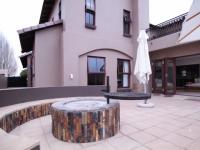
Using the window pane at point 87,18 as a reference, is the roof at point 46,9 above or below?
above

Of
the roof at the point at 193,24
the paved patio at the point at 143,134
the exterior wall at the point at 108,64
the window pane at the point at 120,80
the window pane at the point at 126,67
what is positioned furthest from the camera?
the window pane at the point at 126,67

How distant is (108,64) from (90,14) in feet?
8.74

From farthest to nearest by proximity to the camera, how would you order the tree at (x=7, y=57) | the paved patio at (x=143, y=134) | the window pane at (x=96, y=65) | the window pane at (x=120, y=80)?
the tree at (x=7, y=57) < the window pane at (x=120, y=80) < the window pane at (x=96, y=65) < the paved patio at (x=143, y=134)

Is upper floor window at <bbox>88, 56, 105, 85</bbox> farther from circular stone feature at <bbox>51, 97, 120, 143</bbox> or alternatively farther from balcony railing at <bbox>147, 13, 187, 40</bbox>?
circular stone feature at <bbox>51, 97, 120, 143</bbox>

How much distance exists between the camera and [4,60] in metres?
22.8

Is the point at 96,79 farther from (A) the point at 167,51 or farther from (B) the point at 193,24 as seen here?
(B) the point at 193,24

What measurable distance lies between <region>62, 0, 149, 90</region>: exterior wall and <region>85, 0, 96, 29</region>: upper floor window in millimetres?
206

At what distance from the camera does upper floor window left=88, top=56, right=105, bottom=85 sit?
7.48 meters

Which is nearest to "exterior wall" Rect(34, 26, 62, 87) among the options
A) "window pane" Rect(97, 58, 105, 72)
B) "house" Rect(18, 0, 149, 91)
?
"house" Rect(18, 0, 149, 91)

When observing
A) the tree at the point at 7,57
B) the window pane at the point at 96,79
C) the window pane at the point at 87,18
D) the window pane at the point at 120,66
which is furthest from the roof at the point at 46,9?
the tree at the point at 7,57

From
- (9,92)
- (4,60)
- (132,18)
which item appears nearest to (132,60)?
(132,18)

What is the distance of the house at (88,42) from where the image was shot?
6.71 m

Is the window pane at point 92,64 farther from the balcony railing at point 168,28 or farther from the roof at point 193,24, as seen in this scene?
the roof at point 193,24

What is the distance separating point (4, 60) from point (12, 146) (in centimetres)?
2544
